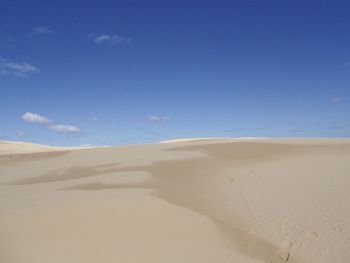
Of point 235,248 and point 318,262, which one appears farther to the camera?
point 235,248

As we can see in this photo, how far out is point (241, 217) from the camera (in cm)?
756

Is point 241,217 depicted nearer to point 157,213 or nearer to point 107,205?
point 157,213

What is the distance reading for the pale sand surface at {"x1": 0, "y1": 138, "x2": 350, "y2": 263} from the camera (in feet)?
17.7

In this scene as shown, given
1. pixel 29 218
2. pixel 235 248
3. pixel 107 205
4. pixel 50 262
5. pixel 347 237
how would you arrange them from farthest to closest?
pixel 107 205 → pixel 29 218 → pixel 347 237 → pixel 235 248 → pixel 50 262

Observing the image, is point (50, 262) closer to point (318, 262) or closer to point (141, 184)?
point (318, 262)

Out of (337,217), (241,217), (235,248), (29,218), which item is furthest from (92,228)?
(337,217)

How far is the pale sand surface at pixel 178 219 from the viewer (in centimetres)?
541

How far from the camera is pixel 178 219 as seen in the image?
6828 mm

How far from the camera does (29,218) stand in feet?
22.1

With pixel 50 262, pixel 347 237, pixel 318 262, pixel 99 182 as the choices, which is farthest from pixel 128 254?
pixel 99 182

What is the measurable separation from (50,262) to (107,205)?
8.75ft

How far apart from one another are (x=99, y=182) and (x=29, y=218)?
4.93 metres

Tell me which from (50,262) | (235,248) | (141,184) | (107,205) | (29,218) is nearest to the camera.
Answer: (50,262)

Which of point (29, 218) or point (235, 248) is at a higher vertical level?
point (29, 218)
